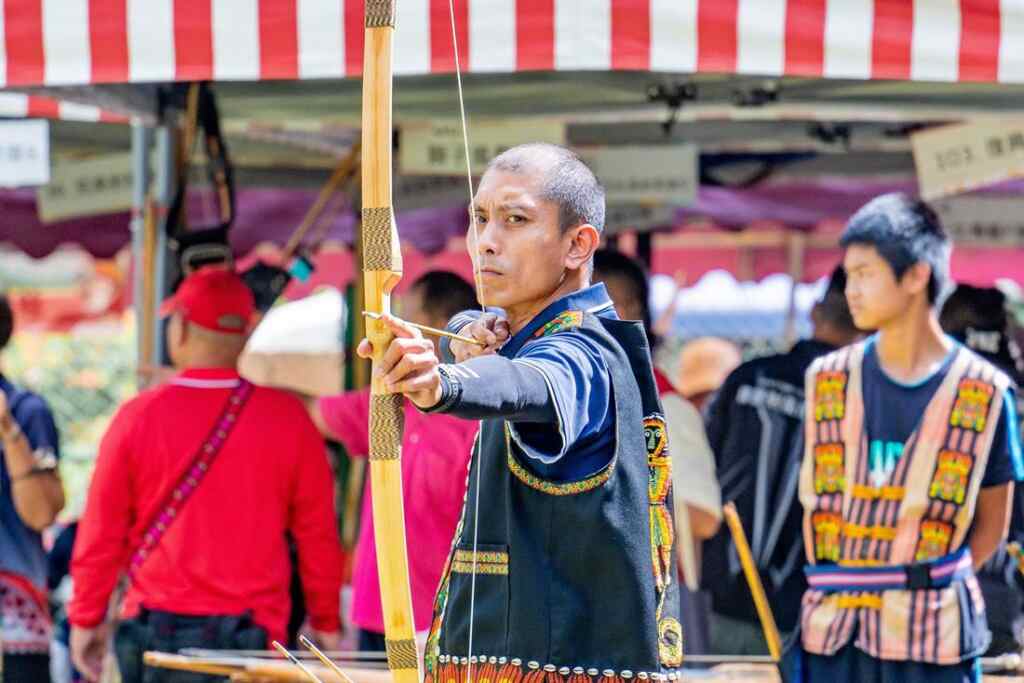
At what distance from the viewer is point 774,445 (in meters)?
5.79

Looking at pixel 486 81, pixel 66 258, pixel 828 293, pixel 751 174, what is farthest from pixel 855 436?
pixel 66 258

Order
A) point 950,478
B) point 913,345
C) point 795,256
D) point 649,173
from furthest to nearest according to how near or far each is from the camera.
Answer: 1. point 795,256
2. point 649,173
3. point 913,345
4. point 950,478

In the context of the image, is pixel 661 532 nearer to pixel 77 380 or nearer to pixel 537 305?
pixel 537 305

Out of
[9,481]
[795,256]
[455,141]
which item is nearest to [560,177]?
[9,481]

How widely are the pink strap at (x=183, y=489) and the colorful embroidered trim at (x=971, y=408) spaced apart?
1.96 metres

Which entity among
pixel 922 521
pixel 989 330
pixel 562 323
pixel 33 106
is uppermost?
pixel 33 106

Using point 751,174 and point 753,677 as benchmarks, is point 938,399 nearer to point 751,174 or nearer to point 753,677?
point 753,677

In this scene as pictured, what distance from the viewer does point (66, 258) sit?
571 inches

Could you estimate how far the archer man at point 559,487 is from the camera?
8.45ft

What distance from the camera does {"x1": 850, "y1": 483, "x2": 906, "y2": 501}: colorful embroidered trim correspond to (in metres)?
4.05

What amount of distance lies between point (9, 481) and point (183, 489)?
44.3 inches

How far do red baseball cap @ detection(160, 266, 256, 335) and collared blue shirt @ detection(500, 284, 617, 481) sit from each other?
7.90 feet

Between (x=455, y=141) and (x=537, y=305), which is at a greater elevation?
(x=455, y=141)

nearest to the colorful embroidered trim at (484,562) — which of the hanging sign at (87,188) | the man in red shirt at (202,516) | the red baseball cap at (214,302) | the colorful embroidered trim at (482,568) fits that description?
the colorful embroidered trim at (482,568)
